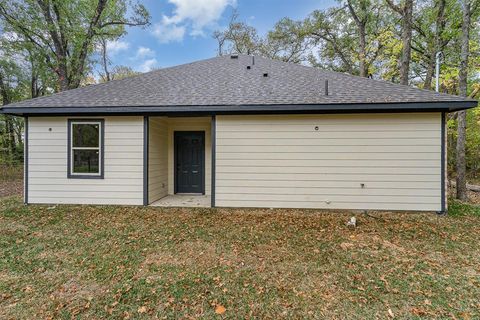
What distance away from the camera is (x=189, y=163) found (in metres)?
7.90

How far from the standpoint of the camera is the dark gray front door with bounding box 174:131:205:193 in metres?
7.83

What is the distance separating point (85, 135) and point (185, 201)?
126 inches

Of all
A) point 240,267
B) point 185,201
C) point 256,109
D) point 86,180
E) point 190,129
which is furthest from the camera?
point 190,129

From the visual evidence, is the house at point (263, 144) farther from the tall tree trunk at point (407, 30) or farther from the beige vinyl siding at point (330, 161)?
the tall tree trunk at point (407, 30)

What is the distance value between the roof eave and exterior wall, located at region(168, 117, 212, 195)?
1682 millimetres

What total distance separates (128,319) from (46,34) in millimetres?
16430

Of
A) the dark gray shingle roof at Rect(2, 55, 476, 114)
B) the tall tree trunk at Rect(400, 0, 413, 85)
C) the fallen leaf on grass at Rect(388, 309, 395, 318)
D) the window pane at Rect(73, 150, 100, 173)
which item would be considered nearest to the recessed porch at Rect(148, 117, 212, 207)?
the dark gray shingle roof at Rect(2, 55, 476, 114)

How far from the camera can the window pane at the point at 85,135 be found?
6.40 metres

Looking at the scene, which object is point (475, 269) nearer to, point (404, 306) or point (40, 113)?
point (404, 306)

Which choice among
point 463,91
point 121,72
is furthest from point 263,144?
point 121,72

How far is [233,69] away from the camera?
8438 mm

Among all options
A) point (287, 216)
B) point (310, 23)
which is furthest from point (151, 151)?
point (310, 23)

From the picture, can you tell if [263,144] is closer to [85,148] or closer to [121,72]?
[85,148]

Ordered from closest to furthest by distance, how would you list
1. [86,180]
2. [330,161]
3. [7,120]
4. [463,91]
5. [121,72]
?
1. [330,161]
2. [86,180]
3. [463,91]
4. [7,120]
5. [121,72]
